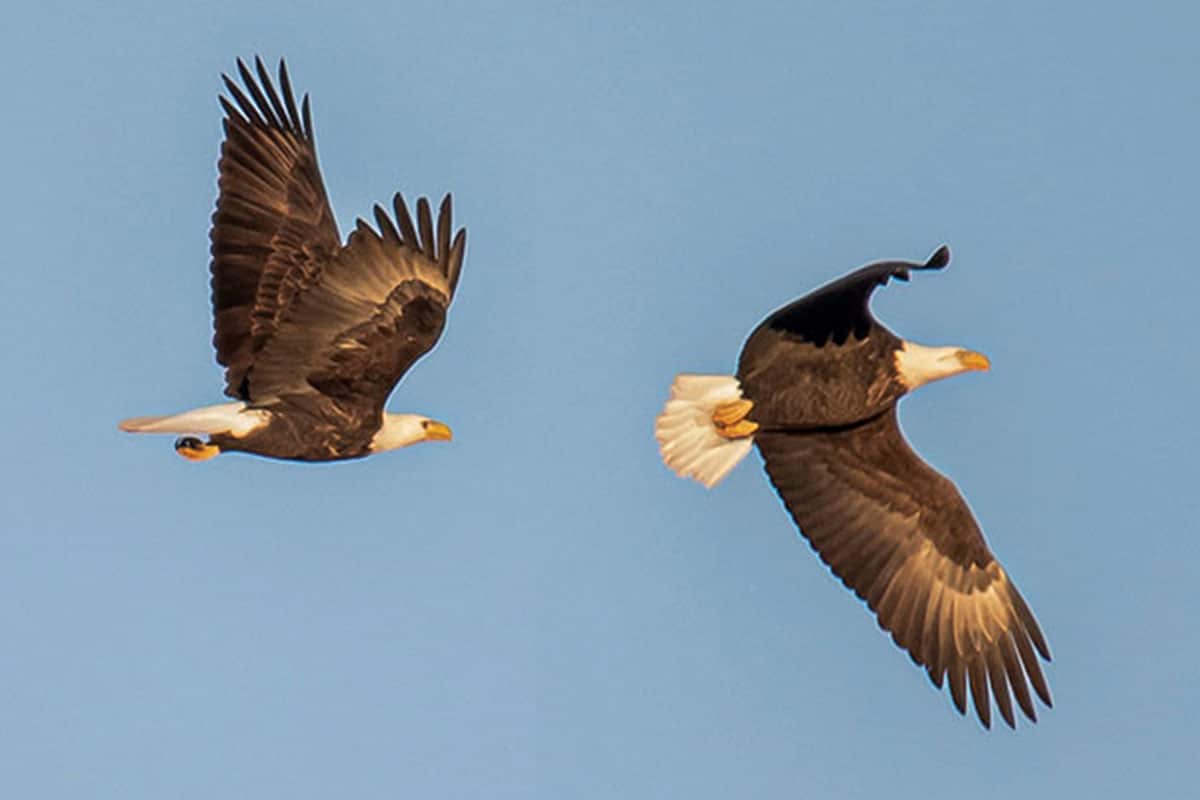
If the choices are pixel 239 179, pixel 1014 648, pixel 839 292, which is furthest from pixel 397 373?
pixel 1014 648

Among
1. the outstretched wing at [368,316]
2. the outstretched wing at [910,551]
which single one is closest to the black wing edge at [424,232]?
the outstretched wing at [368,316]

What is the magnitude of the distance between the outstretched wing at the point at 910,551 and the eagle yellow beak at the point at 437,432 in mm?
1434

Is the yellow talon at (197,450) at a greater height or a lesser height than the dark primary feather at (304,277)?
lesser

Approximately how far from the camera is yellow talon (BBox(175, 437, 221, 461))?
1071 cm

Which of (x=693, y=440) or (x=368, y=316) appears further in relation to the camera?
(x=693, y=440)

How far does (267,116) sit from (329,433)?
1593 millimetres

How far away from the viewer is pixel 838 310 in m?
10.3

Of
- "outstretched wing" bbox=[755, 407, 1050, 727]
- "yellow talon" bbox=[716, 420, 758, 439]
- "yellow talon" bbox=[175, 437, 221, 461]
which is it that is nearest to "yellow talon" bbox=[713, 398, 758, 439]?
"yellow talon" bbox=[716, 420, 758, 439]

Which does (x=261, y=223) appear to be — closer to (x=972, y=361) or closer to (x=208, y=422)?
(x=208, y=422)

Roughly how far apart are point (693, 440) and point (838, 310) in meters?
1.14

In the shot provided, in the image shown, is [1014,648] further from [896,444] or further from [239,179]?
[239,179]

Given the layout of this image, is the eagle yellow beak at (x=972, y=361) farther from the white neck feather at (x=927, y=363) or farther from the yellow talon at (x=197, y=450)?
the yellow talon at (x=197, y=450)

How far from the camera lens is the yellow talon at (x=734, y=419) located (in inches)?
429

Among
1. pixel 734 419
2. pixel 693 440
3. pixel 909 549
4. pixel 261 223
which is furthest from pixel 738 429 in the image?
pixel 261 223
